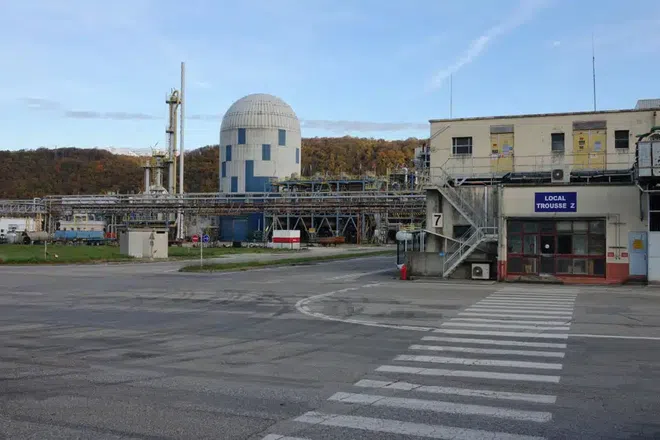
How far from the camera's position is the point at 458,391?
787cm

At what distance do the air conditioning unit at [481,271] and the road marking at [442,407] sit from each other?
74.7ft


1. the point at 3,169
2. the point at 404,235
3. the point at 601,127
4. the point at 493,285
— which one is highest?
the point at 3,169

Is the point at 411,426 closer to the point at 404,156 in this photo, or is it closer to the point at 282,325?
the point at 282,325

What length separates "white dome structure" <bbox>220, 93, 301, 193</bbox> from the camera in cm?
9269

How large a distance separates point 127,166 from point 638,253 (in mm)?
174789

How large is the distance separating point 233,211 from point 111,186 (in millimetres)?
95357

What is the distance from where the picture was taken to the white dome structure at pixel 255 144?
304ft

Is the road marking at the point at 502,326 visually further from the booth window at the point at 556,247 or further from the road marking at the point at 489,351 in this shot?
the booth window at the point at 556,247

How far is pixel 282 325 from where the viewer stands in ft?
46.4

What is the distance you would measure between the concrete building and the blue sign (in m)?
0.04

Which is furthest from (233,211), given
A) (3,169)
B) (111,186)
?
(3,169)

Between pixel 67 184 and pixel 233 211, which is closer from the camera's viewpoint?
pixel 233 211

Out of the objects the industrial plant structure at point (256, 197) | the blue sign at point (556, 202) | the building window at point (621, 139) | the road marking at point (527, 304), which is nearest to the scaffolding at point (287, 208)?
the industrial plant structure at point (256, 197)

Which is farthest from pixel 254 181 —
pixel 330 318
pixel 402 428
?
pixel 402 428
